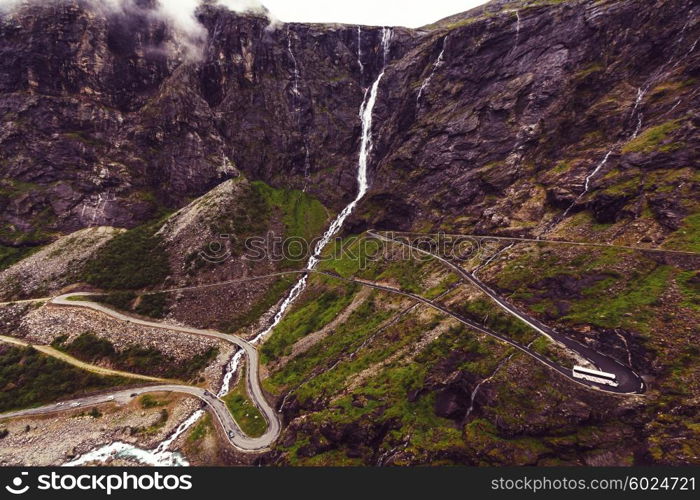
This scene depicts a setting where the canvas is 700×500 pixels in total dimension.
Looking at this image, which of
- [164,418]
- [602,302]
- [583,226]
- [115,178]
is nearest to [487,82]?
[583,226]

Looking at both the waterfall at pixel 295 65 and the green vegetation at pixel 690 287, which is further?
the waterfall at pixel 295 65

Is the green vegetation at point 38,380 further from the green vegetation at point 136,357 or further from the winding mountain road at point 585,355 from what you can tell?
the winding mountain road at point 585,355

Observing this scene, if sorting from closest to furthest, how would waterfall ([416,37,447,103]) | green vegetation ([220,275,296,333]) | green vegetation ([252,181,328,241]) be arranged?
green vegetation ([220,275,296,333]) → green vegetation ([252,181,328,241]) → waterfall ([416,37,447,103])

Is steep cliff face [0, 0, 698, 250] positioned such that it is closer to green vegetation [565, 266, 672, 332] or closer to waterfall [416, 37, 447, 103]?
waterfall [416, 37, 447, 103]

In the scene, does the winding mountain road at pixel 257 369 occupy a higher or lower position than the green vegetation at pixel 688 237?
lower

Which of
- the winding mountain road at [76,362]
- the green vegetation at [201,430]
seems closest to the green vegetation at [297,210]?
the winding mountain road at [76,362]

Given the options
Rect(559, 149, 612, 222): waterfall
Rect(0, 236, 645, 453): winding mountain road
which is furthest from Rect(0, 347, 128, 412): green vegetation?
Rect(559, 149, 612, 222): waterfall
